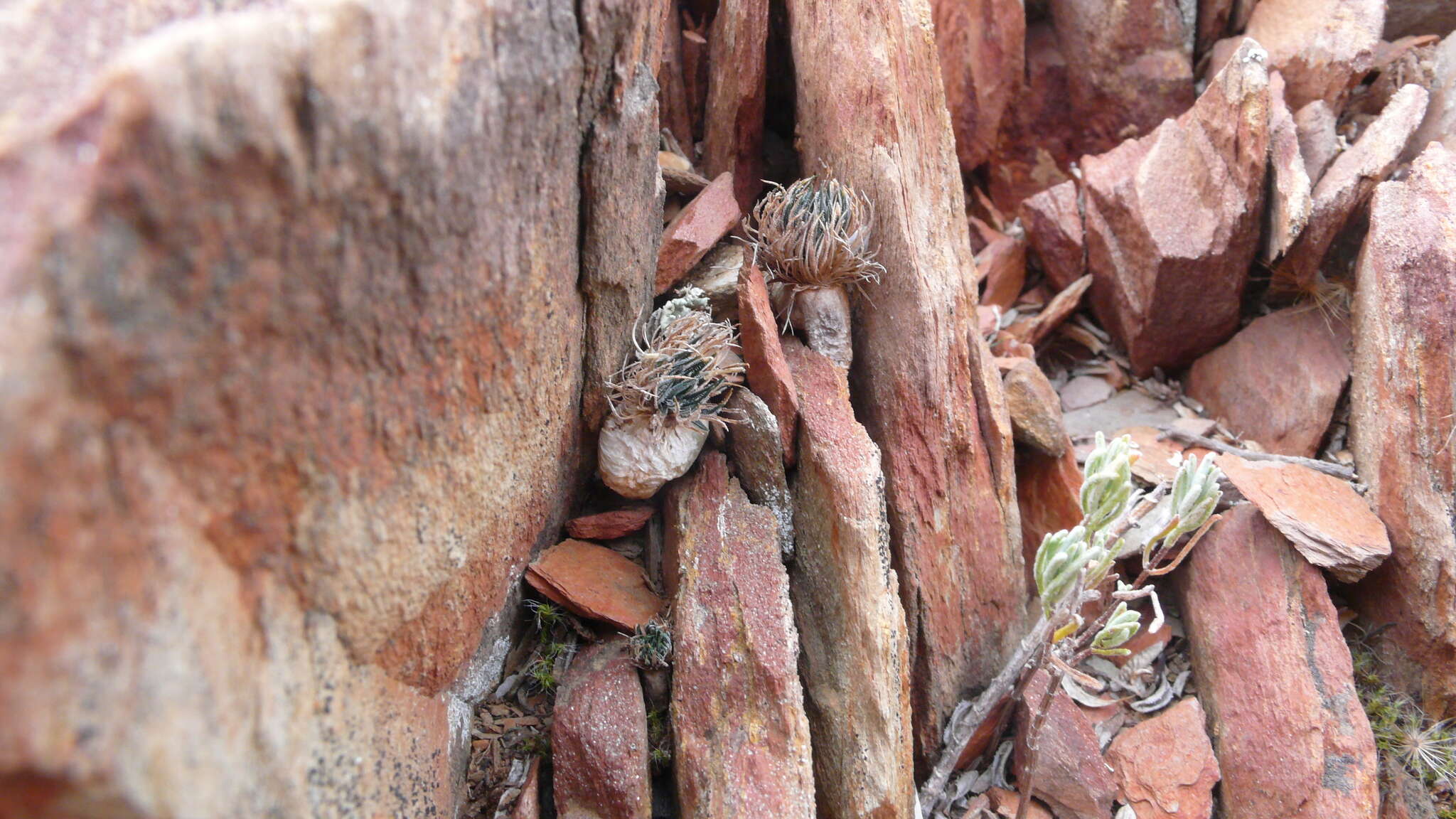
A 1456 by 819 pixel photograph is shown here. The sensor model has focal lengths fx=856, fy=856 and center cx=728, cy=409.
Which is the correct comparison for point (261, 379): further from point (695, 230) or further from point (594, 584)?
point (695, 230)

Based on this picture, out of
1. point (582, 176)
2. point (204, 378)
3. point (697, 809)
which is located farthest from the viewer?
point (582, 176)

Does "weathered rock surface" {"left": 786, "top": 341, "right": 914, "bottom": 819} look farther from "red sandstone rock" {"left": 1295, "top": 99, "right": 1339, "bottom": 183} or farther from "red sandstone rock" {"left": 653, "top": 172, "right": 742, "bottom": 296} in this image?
"red sandstone rock" {"left": 1295, "top": 99, "right": 1339, "bottom": 183}

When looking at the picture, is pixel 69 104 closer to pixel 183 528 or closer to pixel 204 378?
pixel 204 378

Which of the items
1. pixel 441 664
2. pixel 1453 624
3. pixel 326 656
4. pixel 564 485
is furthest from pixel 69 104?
pixel 1453 624

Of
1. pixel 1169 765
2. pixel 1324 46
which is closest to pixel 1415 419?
pixel 1169 765

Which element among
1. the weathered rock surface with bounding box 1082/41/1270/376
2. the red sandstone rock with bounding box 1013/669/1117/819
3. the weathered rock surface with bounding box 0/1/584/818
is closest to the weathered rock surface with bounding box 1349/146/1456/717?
the weathered rock surface with bounding box 1082/41/1270/376

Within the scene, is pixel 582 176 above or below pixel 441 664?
above
